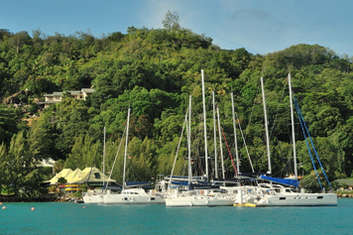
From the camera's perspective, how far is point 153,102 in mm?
103688

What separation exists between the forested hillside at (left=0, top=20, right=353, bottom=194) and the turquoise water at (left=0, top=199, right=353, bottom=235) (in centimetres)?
1719

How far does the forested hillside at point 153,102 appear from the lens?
244 ft

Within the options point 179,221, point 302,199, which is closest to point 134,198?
point 179,221

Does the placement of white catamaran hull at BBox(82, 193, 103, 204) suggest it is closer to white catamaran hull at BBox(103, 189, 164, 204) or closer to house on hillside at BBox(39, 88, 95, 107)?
white catamaran hull at BBox(103, 189, 164, 204)

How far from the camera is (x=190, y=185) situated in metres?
49.3

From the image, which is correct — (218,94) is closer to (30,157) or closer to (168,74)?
(168,74)

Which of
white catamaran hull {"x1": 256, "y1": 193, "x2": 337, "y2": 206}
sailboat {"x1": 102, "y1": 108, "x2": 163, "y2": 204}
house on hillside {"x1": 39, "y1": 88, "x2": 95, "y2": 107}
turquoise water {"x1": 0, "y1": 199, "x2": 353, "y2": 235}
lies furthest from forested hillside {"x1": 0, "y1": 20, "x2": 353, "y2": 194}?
white catamaran hull {"x1": 256, "y1": 193, "x2": 337, "y2": 206}

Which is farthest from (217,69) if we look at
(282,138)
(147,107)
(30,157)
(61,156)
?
(30,157)

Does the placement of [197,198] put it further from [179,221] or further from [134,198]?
[179,221]

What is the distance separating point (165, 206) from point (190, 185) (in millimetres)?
4305

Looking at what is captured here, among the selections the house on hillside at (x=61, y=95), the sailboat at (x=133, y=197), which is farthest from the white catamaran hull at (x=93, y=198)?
the house on hillside at (x=61, y=95)

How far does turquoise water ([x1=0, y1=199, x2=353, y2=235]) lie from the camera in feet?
113

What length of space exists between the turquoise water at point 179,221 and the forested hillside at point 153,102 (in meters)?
17.2

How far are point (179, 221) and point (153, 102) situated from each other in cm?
6573
